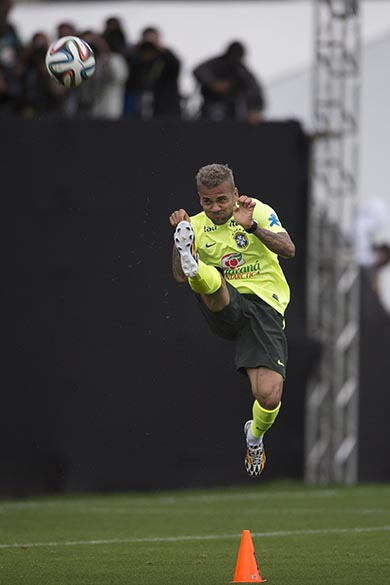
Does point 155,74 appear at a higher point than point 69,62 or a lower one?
higher

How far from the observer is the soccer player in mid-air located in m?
10.9

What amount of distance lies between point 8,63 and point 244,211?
7316 mm

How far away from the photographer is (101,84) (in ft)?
61.4

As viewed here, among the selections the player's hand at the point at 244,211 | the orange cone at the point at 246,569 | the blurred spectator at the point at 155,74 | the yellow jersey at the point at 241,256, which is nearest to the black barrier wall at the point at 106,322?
the blurred spectator at the point at 155,74

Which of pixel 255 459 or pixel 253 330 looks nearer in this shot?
pixel 253 330

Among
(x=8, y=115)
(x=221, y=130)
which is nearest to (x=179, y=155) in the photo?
(x=221, y=130)

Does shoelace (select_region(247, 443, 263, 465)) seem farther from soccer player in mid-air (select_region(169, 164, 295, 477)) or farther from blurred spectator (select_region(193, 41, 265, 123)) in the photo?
blurred spectator (select_region(193, 41, 265, 123))

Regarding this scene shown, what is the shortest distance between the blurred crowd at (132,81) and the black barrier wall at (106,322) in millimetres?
549

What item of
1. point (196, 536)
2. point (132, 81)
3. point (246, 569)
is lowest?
point (196, 536)

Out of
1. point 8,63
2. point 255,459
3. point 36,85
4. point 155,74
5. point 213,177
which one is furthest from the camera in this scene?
point 155,74

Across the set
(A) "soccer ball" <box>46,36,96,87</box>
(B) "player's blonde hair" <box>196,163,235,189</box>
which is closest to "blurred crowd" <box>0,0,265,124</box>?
(A) "soccer ball" <box>46,36,96,87</box>

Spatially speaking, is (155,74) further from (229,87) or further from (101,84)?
(101,84)

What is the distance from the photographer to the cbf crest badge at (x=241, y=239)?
11195 mm

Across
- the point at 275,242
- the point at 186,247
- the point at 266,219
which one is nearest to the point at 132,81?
the point at 266,219
